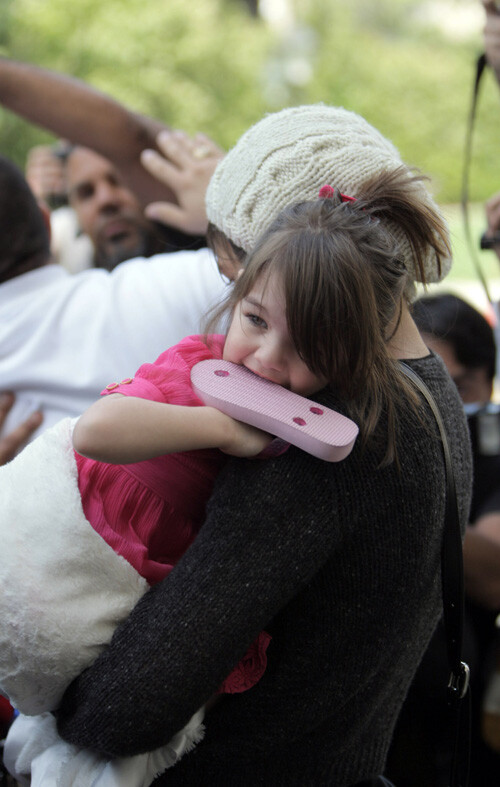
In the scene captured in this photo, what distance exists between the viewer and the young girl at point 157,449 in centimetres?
106

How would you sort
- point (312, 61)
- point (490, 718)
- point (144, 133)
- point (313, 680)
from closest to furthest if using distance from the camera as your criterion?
point (313, 680)
point (490, 718)
point (144, 133)
point (312, 61)

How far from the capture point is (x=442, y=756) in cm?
226

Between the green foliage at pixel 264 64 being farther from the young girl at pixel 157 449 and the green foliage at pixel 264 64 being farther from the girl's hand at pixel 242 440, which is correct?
the girl's hand at pixel 242 440

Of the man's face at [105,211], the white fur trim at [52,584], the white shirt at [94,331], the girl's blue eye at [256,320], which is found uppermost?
the girl's blue eye at [256,320]

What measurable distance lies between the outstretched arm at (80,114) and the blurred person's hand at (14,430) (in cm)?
98

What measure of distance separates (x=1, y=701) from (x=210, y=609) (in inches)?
31.7

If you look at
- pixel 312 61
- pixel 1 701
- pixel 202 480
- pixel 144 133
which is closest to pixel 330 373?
pixel 202 480

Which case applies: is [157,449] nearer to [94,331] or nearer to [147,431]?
[147,431]

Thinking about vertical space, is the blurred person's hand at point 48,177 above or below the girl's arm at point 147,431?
below

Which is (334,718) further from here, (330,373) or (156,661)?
(330,373)

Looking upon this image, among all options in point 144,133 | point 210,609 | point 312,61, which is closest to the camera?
point 210,609

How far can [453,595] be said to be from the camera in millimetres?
1239

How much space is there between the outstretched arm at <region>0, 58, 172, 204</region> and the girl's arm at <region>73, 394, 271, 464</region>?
1.69 m

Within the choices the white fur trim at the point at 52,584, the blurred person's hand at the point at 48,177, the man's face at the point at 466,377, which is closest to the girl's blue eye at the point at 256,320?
the white fur trim at the point at 52,584
